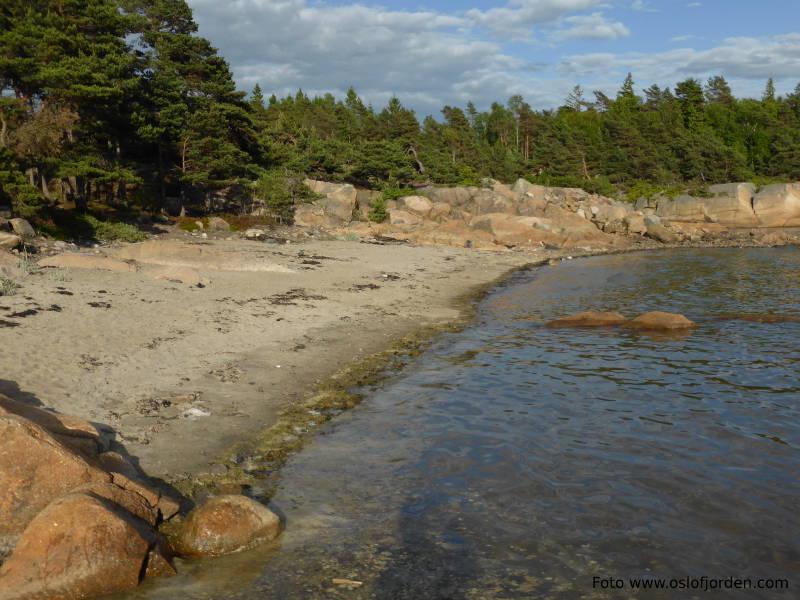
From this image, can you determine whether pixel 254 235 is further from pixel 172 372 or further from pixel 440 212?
pixel 172 372

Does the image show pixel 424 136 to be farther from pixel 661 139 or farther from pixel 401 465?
pixel 401 465

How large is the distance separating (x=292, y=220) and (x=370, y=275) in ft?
74.0

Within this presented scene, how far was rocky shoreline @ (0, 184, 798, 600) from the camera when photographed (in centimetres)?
646

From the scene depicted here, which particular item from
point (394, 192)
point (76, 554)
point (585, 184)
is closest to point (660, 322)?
point (76, 554)

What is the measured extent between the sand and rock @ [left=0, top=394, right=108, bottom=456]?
0.87 meters

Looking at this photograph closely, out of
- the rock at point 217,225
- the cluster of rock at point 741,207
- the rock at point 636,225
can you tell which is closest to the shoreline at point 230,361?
the rock at point 217,225

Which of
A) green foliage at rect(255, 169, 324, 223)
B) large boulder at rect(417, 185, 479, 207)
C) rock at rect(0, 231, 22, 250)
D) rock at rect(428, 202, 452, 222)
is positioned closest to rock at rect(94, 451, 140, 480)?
rock at rect(0, 231, 22, 250)

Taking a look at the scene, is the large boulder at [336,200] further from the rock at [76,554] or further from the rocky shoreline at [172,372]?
the rock at [76,554]

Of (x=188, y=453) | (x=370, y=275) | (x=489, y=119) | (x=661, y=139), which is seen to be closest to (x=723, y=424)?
(x=188, y=453)

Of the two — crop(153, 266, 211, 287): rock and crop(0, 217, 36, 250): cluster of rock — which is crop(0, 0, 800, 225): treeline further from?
crop(153, 266, 211, 287): rock

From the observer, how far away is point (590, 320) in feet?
66.0

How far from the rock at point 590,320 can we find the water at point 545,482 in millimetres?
A: 3375

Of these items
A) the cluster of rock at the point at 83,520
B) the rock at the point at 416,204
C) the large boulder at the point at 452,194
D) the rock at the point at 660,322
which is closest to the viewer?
the cluster of rock at the point at 83,520

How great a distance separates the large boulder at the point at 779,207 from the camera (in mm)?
65688
